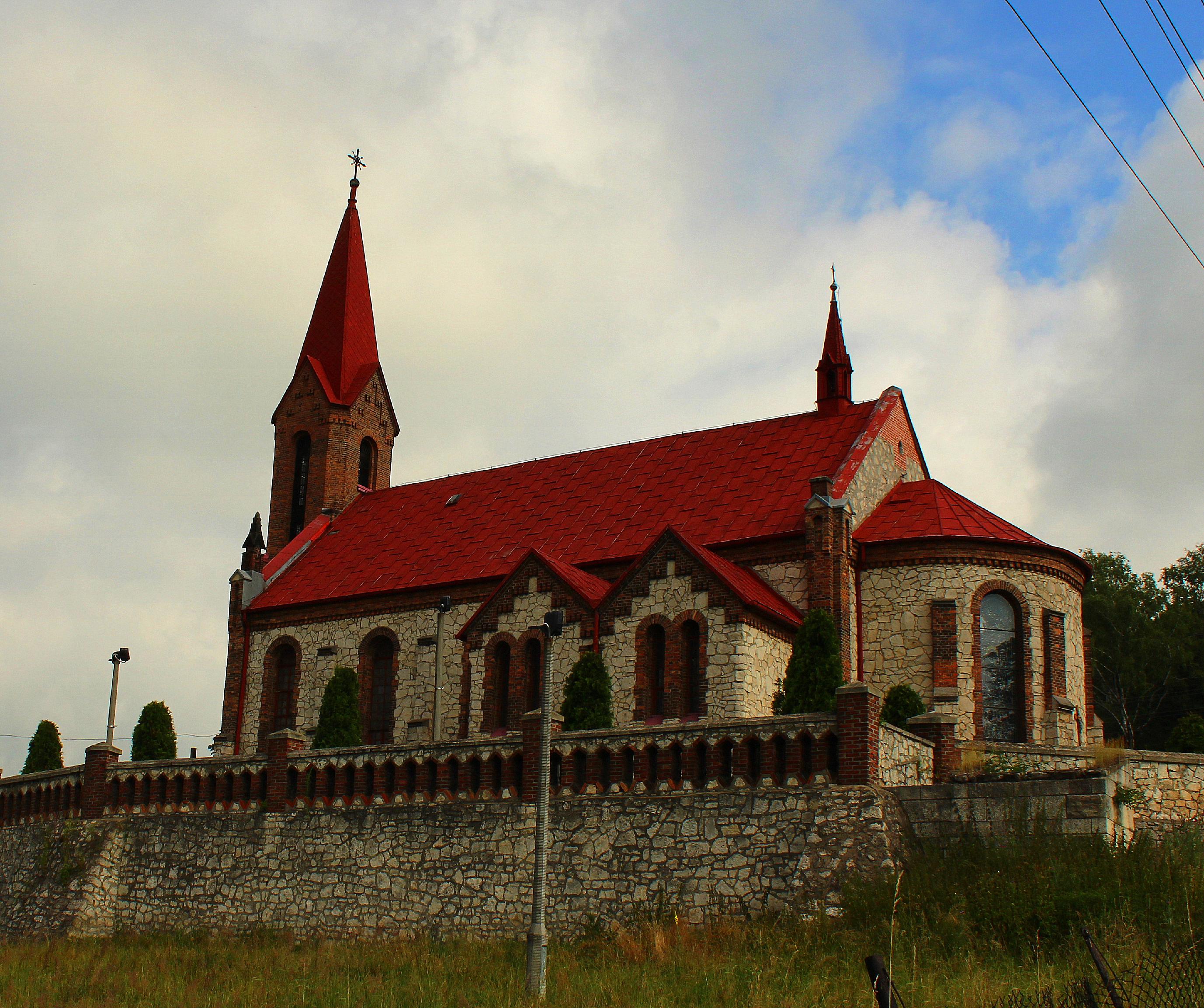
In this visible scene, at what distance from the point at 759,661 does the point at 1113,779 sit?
796cm

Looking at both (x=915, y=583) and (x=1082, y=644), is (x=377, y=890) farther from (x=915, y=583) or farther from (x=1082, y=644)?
(x=1082, y=644)

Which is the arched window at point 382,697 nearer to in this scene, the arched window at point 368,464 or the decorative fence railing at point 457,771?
the decorative fence railing at point 457,771

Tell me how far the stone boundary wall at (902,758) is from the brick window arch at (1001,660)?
7.38m

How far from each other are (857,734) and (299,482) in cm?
2494

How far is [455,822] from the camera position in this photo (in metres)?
20.4

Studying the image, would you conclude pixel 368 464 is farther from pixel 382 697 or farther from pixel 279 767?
pixel 279 767

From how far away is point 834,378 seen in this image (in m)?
31.3

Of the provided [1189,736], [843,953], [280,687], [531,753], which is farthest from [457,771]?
[1189,736]

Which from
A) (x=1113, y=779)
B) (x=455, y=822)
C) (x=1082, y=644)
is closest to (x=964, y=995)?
(x=1113, y=779)

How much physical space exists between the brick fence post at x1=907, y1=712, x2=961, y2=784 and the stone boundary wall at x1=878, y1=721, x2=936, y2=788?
0.08m

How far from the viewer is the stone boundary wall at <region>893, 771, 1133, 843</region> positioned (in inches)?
647

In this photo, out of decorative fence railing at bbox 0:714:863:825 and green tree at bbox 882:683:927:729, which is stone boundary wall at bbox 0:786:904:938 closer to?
decorative fence railing at bbox 0:714:863:825

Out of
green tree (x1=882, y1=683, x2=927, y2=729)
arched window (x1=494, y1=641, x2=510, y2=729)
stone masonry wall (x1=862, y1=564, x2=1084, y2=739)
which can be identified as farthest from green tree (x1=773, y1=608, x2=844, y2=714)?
arched window (x1=494, y1=641, x2=510, y2=729)

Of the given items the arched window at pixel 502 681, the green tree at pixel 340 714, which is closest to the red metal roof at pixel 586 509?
the arched window at pixel 502 681
